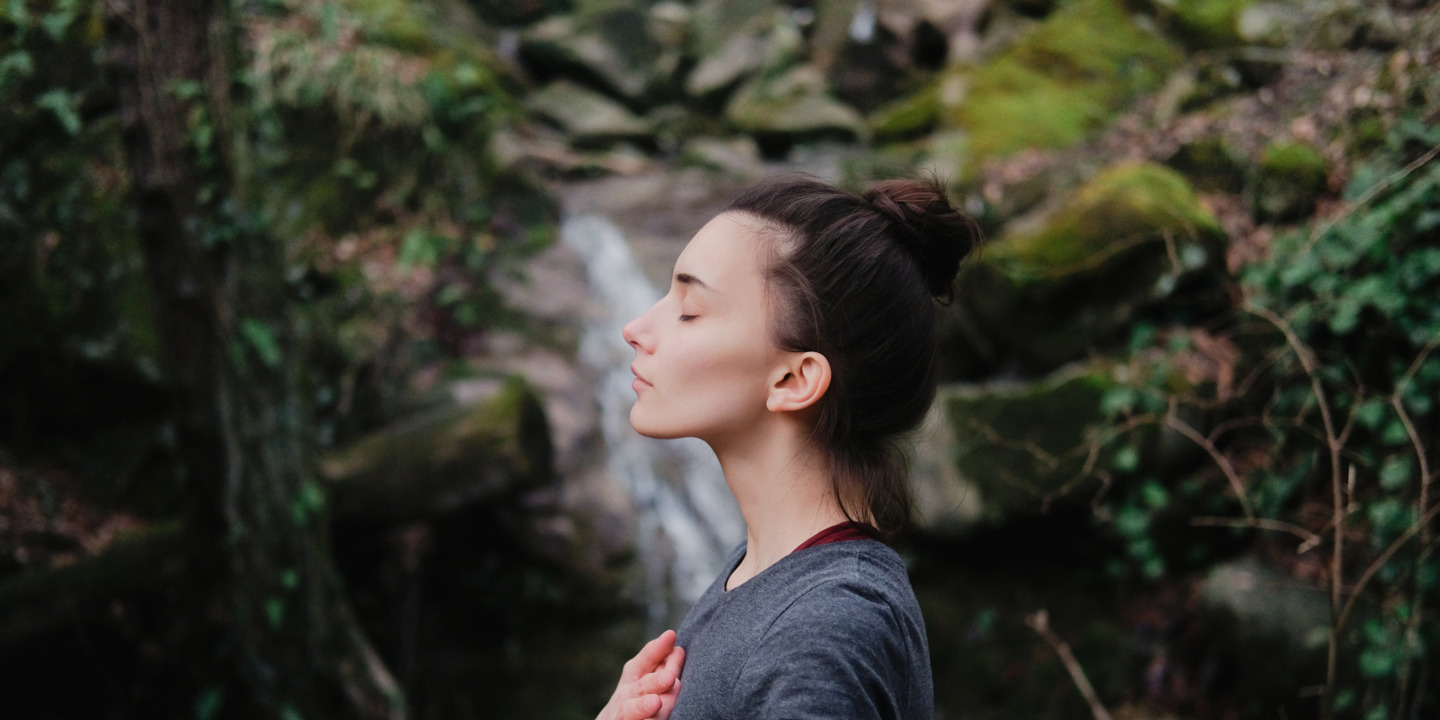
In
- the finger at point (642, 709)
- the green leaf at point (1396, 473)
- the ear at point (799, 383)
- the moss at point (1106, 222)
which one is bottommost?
→ the green leaf at point (1396, 473)

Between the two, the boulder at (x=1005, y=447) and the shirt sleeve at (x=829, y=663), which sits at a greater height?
the shirt sleeve at (x=829, y=663)

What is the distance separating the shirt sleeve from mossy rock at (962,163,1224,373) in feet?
11.8

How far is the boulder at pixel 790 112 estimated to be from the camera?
414 inches

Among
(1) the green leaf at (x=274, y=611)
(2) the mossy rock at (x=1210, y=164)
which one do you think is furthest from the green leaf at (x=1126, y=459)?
(1) the green leaf at (x=274, y=611)

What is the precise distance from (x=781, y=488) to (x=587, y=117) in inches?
416

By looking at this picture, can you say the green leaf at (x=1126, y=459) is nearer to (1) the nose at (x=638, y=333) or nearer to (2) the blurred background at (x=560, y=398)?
(2) the blurred background at (x=560, y=398)

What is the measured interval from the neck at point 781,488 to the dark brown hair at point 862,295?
0.9 inches

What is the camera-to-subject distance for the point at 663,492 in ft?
17.9

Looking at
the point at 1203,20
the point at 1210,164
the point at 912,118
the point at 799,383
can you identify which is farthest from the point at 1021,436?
the point at 912,118

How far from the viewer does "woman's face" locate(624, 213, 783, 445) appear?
1246 millimetres

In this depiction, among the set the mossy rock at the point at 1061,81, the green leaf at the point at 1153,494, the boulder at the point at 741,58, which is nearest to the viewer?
the green leaf at the point at 1153,494

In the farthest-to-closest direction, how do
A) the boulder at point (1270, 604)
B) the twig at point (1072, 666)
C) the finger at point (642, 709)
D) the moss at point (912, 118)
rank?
1. the moss at point (912, 118)
2. the boulder at point (1270, 604)
3. the twig at point (1072, 666)
4. the finger at point (642, 709)

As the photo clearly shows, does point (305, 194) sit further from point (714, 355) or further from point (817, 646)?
point (817, 646)

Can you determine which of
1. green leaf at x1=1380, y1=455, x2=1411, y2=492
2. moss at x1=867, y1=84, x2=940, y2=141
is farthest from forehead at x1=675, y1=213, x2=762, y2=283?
moss at x1=867, y1=84, x2=940, y2=141
